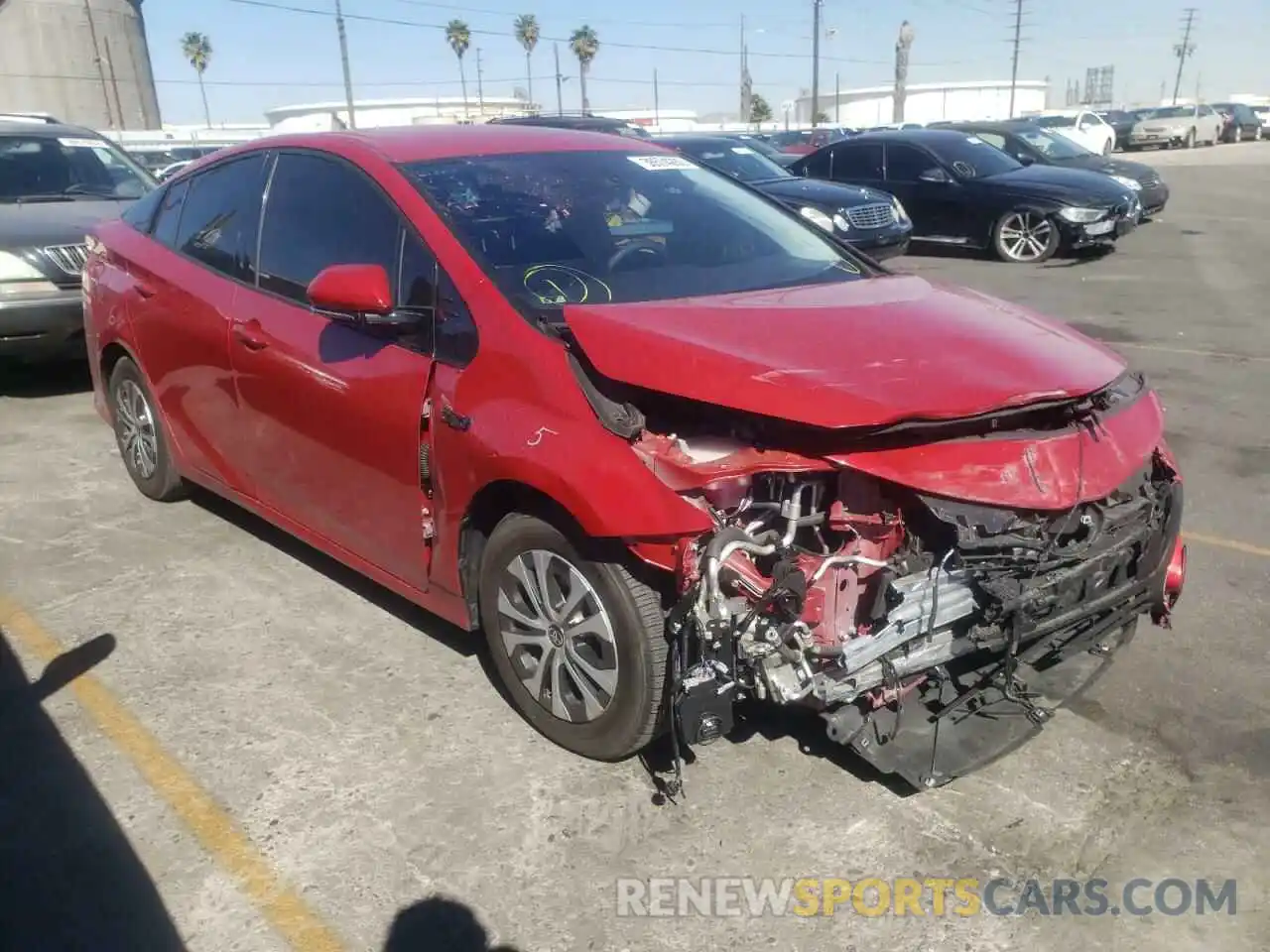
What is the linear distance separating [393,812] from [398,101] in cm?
10601

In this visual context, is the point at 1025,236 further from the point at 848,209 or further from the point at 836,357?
the point at 836,357

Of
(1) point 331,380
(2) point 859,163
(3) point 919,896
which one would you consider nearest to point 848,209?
(2) point 859,163

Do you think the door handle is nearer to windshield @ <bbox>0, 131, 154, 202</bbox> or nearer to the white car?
windshield @ <bbox>0, 131, 154, 202</bbox>

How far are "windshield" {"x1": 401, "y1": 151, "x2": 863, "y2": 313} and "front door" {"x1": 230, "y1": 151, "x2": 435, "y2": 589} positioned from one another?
0.23 meters

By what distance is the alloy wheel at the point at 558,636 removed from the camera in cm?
296

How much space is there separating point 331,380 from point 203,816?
1423mm

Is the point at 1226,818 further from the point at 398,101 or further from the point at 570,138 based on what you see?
the point at 398,101

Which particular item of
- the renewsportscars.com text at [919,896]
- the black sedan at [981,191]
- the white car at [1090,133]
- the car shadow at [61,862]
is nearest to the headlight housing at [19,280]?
the car shadow at [61,862]

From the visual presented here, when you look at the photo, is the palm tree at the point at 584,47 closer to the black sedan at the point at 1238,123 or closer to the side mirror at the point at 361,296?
the black sedan at the point at 1238,123

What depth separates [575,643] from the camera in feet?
10.00

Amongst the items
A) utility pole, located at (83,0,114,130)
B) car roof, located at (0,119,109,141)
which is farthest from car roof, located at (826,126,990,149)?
utility pole, located at (83,0,114,130)

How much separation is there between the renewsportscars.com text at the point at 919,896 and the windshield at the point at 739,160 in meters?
11.4

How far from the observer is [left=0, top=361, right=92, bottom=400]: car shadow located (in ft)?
25.6

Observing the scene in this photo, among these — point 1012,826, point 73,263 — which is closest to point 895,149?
point 73,263
